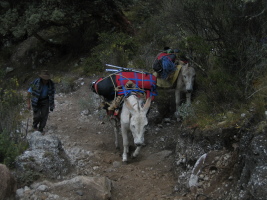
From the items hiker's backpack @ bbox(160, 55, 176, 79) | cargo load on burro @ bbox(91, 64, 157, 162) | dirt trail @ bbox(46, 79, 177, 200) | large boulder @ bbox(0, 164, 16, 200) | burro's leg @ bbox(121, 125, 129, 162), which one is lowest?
dirt trail @ bbox(46, 79, 177, 200)

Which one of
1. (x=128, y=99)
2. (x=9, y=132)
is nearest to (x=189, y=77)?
(x=128, y=99)

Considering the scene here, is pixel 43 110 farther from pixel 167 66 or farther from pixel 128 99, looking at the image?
pixel 167 66

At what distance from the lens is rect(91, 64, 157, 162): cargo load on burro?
6469 millimetres

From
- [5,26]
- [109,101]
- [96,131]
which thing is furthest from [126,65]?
[5,26]

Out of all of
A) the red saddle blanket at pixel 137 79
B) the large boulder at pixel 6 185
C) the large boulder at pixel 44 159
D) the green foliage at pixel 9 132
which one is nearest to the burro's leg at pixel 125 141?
the red saddle blanket at pixel 137 79

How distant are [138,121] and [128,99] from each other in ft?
2.05

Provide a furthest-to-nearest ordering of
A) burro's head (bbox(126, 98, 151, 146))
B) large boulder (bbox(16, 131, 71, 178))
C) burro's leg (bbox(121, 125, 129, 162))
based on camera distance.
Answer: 1. burro's leg (bbox(121, 125, 129, 162))
2. burro's head (bbox(126, 98, 151, 146))
3. large boulder (bbox(16, 131, 71, 178))

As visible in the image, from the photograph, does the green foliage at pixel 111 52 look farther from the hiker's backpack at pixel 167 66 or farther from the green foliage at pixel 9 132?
the green foliage at pixel 9 132

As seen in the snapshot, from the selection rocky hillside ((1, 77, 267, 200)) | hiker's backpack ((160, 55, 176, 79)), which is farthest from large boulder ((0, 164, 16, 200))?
hiker's backpack ((160, 55, 176, 79))

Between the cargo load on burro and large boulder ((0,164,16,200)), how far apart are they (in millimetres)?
2379

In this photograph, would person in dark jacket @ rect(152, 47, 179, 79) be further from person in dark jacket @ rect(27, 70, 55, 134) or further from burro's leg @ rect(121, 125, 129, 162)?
person in dark jacket @ rect(27, 70, 55, 134)

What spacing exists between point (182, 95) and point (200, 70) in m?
0.96

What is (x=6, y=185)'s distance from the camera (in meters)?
4.72

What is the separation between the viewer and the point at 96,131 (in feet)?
29.8
